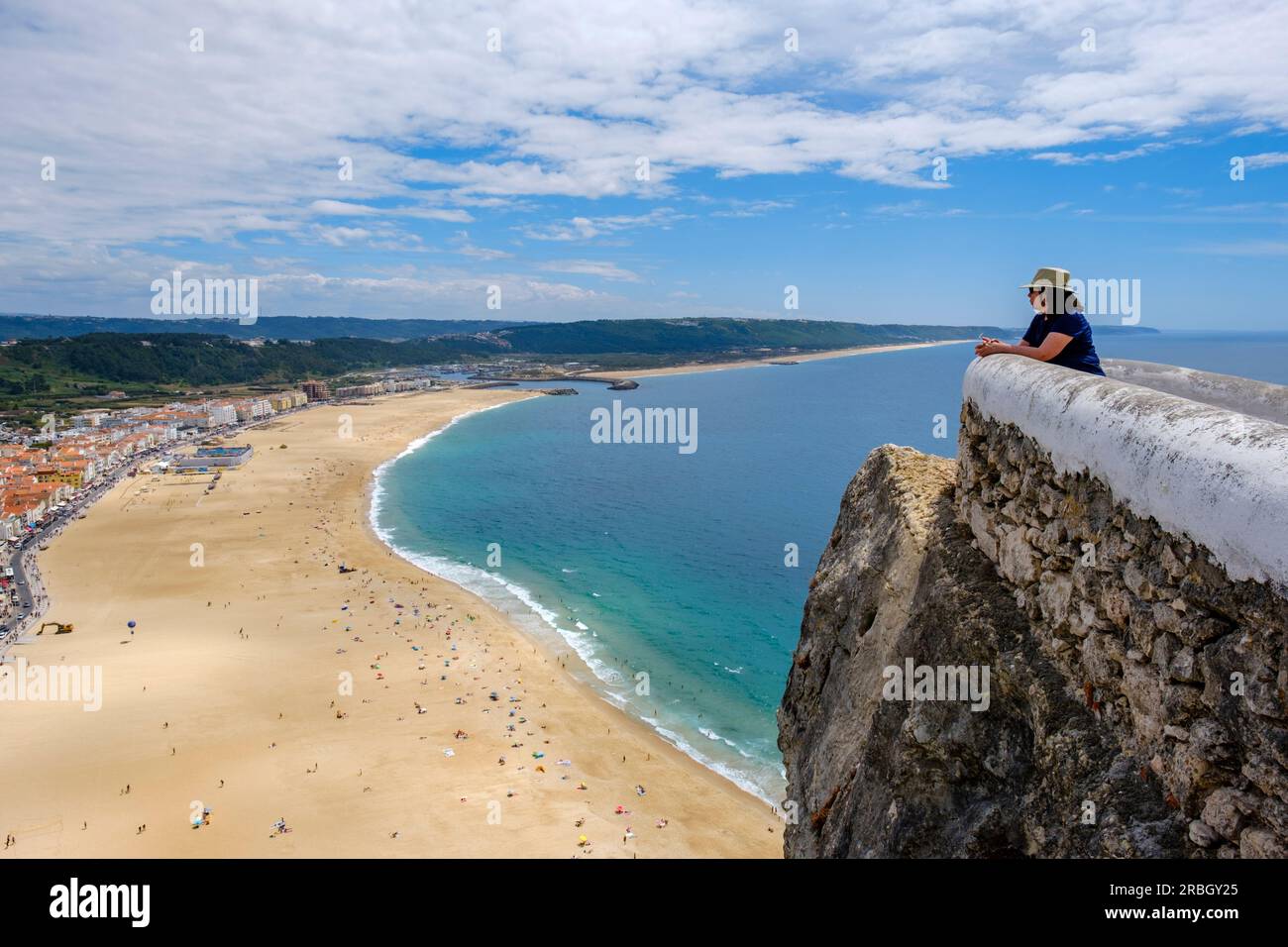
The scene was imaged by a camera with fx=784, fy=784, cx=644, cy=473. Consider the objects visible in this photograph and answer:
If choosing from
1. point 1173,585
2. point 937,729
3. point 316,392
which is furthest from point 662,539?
point 316,392

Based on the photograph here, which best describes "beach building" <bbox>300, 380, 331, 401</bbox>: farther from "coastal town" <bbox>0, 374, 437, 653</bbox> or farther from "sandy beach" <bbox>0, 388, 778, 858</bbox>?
"sandy beach" <bbox>0, 388, 778, 858</bbox>

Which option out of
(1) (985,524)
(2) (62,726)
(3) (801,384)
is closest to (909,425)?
(3) (801,384)

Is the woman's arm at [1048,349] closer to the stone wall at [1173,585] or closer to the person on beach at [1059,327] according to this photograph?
the person on beach at [1059,327]

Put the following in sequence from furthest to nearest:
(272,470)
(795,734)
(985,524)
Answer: (272,470) → (795,734) → (985,524)

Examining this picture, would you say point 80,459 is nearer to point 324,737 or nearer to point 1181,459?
point 324,737

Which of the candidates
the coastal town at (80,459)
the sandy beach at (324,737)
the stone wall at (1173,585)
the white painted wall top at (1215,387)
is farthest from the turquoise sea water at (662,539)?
the stone wall at (1173,585)

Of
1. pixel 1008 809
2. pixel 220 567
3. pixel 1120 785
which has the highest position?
pixel 1120 785
